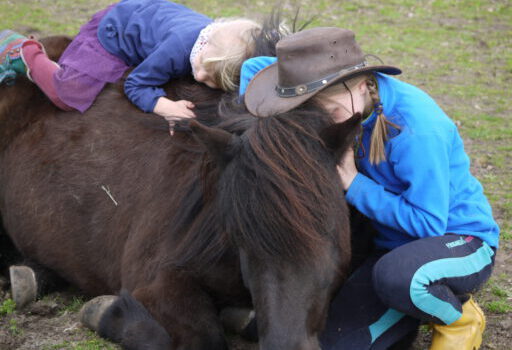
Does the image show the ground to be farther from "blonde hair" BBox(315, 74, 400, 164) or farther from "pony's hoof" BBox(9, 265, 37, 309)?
"blonde hair" BBox(315, 74, 400, 164)

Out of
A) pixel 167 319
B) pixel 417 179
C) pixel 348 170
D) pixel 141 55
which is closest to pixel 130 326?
pixel 167 319

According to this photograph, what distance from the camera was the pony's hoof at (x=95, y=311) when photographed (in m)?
3.29

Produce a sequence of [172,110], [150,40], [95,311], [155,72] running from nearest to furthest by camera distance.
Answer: [95,311]
[172,110]
[155,72]
[150,40]

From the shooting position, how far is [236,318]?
3.22m

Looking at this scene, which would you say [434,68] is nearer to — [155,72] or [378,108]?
[155,72]

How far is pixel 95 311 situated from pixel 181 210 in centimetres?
70

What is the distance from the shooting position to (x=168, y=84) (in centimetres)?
385

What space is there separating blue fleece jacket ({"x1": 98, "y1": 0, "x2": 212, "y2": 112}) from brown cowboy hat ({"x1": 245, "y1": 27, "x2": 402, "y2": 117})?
1136mm

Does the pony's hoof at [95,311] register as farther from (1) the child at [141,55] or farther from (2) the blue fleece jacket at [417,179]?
(2) the blue fleece jacket at [417,179]

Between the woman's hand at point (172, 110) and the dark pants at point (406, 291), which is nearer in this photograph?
the dark pants at point (406, 291)

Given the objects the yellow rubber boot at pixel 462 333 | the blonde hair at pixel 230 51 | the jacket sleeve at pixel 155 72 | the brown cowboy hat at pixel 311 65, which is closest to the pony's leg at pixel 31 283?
the jacket sleeve at pixel 155 72

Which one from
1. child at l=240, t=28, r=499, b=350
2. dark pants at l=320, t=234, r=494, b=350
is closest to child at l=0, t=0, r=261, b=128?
child at l=240, t=28, r=499, b=350

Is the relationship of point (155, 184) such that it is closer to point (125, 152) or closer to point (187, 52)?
point (125, 152)

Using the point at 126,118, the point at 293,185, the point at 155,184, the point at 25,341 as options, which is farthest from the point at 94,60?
the point at 293,185
